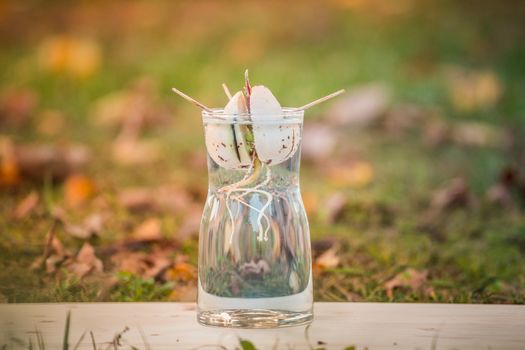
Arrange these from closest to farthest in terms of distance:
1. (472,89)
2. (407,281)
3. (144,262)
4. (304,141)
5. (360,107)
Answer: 1. (407,281)
2. (144,262)
3. (304,141)
4. (360,107)
5. (472,89)

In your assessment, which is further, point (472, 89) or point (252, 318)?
point (472, 89)

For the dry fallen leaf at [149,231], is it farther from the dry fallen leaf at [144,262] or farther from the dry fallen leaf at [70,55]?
the dry fallen leaf at [70,55]

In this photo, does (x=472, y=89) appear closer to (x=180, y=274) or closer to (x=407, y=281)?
(x=407, y=281)

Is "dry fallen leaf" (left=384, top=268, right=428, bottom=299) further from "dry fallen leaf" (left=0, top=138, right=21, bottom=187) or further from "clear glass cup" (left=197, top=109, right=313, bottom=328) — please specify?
"dry fallen leaf" (left=0, top=138, right=21, bottom=187)

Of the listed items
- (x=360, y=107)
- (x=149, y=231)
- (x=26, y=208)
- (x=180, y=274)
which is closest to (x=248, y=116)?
(x=180, y=274)

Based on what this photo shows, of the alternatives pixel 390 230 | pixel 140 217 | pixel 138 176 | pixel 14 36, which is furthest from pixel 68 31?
pixel 390 230

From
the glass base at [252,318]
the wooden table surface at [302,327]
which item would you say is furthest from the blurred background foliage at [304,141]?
the glass base at [252,318]
